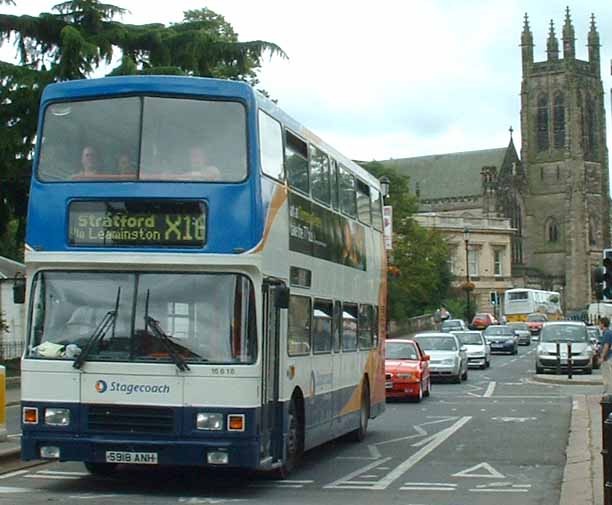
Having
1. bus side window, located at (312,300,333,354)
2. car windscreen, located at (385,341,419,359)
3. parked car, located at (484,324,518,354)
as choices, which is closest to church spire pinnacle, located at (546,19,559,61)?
parked car, located at (484,324,518,354)

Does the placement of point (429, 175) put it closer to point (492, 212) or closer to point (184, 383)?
point (492, 212)

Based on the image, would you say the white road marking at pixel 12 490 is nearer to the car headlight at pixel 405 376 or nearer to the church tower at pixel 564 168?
the car headlight at pixel 405 376

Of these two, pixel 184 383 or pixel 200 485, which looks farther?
pixel 200 485

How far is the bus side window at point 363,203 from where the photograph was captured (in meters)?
18.9

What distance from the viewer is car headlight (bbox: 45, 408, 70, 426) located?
12508 mm

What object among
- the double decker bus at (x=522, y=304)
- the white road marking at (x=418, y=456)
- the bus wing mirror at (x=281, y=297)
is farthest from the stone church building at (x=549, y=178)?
the bus wing mirror at (x=281, y=297)

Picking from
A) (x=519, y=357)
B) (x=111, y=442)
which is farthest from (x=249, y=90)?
(x=519, y=357)

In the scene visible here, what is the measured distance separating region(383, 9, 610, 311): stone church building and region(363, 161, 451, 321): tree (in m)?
57.7

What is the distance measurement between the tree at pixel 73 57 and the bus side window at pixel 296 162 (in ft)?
64.3

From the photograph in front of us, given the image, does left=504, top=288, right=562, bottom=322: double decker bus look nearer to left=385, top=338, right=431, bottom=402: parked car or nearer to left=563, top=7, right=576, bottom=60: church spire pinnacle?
left=563, top=7, right=576, bottom=60: church spire pinnacle

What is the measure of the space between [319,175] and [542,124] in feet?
461

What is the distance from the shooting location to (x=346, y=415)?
58.6 ft

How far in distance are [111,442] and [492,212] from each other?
438ft

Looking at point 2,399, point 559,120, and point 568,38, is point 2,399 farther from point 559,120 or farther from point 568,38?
point 568,38
